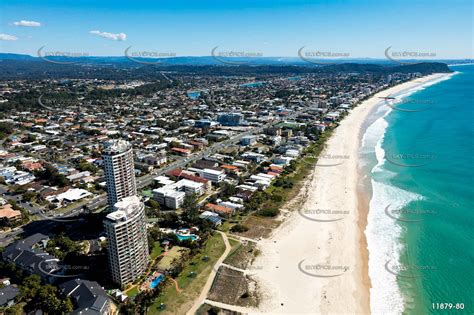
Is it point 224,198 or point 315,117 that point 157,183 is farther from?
point 315,117

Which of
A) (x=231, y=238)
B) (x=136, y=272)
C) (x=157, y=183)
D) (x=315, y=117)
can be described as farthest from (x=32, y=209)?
(x=315, y=117)

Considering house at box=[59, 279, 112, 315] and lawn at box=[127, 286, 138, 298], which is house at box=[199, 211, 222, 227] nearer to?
lawn at box=[127, 286, 138, 298]

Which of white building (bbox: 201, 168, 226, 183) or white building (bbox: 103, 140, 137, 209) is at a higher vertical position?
white building (bbox: 103, 140, 137, 209)

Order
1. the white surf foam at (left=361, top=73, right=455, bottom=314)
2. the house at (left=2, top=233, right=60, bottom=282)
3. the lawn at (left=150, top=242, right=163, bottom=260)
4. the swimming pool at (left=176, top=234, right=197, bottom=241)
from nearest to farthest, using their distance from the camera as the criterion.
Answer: the white surf foam at (left=361, top=73, right=455, bottom=314), the house at (left=2, top=233, right=60, bottom=282), the lawn at (left=150, top=242, right=163, bottom=260), the swimming pool at (left=176, top=234, right=197, bottom=241)

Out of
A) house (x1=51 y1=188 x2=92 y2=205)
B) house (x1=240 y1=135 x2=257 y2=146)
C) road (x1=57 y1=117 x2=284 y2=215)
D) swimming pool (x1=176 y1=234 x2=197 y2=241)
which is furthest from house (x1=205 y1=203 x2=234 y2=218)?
house (x1=240 y1=135 x2=257 y2=146)

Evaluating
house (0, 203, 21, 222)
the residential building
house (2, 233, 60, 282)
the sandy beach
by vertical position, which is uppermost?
the residential building

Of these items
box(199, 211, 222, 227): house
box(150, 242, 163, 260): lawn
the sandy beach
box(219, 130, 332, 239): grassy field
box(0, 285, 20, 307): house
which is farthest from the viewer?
box(199, 211, 222, 227): house
